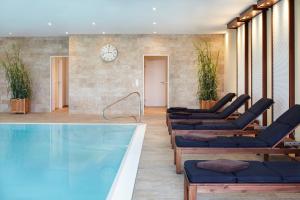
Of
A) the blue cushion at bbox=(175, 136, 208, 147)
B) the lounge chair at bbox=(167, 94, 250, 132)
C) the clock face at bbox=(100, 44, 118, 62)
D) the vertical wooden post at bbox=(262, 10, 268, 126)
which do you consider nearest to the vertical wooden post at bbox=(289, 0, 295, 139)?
the vertical wooden post at bbox=(262, 10, 268, 126)

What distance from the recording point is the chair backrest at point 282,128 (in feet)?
16.0

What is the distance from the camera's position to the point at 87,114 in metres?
12.7

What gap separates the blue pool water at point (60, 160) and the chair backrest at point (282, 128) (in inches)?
87.1

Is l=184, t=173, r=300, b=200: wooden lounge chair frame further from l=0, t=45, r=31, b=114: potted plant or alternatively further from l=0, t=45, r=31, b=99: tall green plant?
l=0, t=45, r=31, b=99: tall green plant

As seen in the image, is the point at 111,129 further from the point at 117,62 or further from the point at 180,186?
the point at 180,186

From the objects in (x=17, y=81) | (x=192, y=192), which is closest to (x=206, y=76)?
(x=17, y=81)

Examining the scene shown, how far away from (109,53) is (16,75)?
11.4 ft

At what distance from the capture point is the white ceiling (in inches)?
314

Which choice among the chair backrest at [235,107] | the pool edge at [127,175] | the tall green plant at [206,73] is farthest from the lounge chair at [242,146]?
the tall green plant at [206,73]

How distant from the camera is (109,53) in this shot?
41.6ft

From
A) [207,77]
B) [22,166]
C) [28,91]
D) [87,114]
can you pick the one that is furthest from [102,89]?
[22,166]

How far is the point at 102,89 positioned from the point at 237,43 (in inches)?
195

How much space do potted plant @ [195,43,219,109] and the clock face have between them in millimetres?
2873

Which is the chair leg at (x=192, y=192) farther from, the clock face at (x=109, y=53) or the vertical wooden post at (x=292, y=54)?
the clock face at (x=109, y=53)
